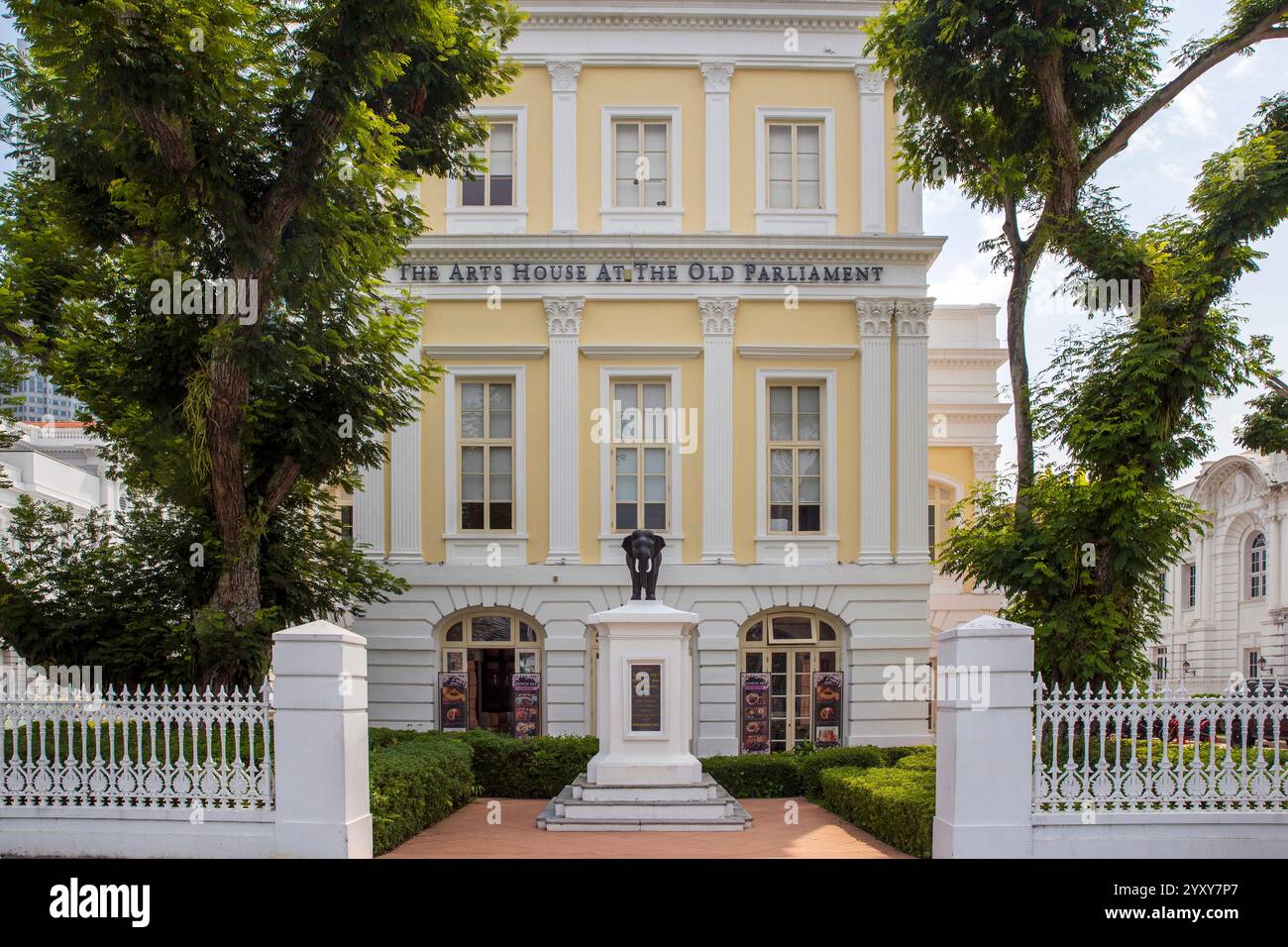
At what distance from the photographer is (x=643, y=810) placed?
15398 millimetres

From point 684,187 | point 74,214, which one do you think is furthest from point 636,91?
point 74,214

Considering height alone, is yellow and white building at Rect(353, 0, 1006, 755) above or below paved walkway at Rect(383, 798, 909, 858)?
above

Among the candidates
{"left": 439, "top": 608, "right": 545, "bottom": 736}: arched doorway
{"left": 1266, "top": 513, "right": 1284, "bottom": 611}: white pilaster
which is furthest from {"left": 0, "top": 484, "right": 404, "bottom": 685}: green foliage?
{"left": 1266, "top": 513, "right": 1284, "bottom": 611}: white pilaster

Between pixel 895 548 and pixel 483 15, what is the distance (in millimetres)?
12151

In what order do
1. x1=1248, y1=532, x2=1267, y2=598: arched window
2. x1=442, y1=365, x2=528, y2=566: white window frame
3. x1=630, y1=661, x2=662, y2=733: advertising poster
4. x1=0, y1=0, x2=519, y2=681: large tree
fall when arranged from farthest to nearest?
x1=1248, y1=532, x2=1267, y2=598: arched window, x1=442, y1=365, x2=528, y2=566: white window frame, x1=630, y1=661, x2=662, y2=733: advertising poster, x1=0, y1=0, x2=519, y2=681: large tree

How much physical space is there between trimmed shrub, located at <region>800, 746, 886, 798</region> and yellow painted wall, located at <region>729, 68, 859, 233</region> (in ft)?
33.1

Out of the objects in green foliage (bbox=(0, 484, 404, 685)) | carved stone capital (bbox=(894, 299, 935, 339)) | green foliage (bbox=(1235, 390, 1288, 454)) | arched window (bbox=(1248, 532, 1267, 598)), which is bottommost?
arched window (bbox=(1248, 532, 1267, 598))

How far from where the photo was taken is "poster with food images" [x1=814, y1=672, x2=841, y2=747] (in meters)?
23.1

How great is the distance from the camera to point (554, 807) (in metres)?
15.6

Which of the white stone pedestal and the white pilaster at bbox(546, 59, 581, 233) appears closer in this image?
the white stone pedestal

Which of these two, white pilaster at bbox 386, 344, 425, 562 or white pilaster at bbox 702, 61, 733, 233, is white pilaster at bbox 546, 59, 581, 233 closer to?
white pilaster at bbox 702, 61, 733, 233

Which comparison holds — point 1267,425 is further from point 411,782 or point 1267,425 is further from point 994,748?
point 411,782

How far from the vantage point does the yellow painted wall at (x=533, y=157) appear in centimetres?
2377

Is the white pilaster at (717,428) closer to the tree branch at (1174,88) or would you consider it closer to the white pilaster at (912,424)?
the white pilaster at (912,424)
